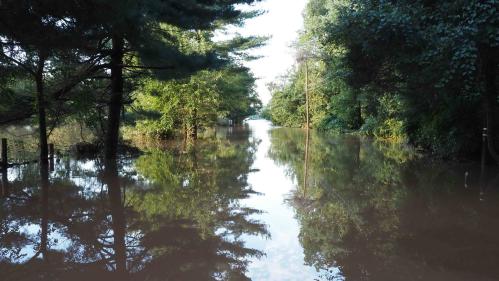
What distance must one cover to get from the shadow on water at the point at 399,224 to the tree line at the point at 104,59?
414 cm

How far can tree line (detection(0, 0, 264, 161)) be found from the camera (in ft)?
19.7

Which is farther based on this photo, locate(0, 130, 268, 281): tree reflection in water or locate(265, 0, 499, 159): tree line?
locate(265, 0, 499, 159): tree line

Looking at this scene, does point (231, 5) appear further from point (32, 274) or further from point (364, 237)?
point (32, 274)

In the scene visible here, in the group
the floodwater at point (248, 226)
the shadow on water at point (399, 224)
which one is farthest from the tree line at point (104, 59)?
the shadow on water at point (399, 224)

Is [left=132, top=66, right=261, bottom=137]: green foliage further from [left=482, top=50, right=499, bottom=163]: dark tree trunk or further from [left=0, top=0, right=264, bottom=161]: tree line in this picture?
[left=482, top=50, right=499, bottom=163]: dark tree trunk

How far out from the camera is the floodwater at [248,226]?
4070 mm

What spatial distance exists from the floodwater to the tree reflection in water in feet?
0.07

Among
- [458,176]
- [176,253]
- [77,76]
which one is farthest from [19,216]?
[458,176]

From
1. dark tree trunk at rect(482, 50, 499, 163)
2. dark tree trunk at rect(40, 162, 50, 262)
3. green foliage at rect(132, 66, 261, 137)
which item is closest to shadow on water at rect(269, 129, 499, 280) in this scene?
dark tree trunk at rect(482, 50, 499, 163)

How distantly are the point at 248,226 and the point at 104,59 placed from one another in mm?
9132

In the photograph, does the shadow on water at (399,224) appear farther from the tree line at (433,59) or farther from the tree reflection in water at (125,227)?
the tree line at (433,59)

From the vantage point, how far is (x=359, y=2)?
966cm

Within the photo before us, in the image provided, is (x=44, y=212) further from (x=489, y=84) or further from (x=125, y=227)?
(x=489, y=84)

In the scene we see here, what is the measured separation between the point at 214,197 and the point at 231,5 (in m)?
6.52
